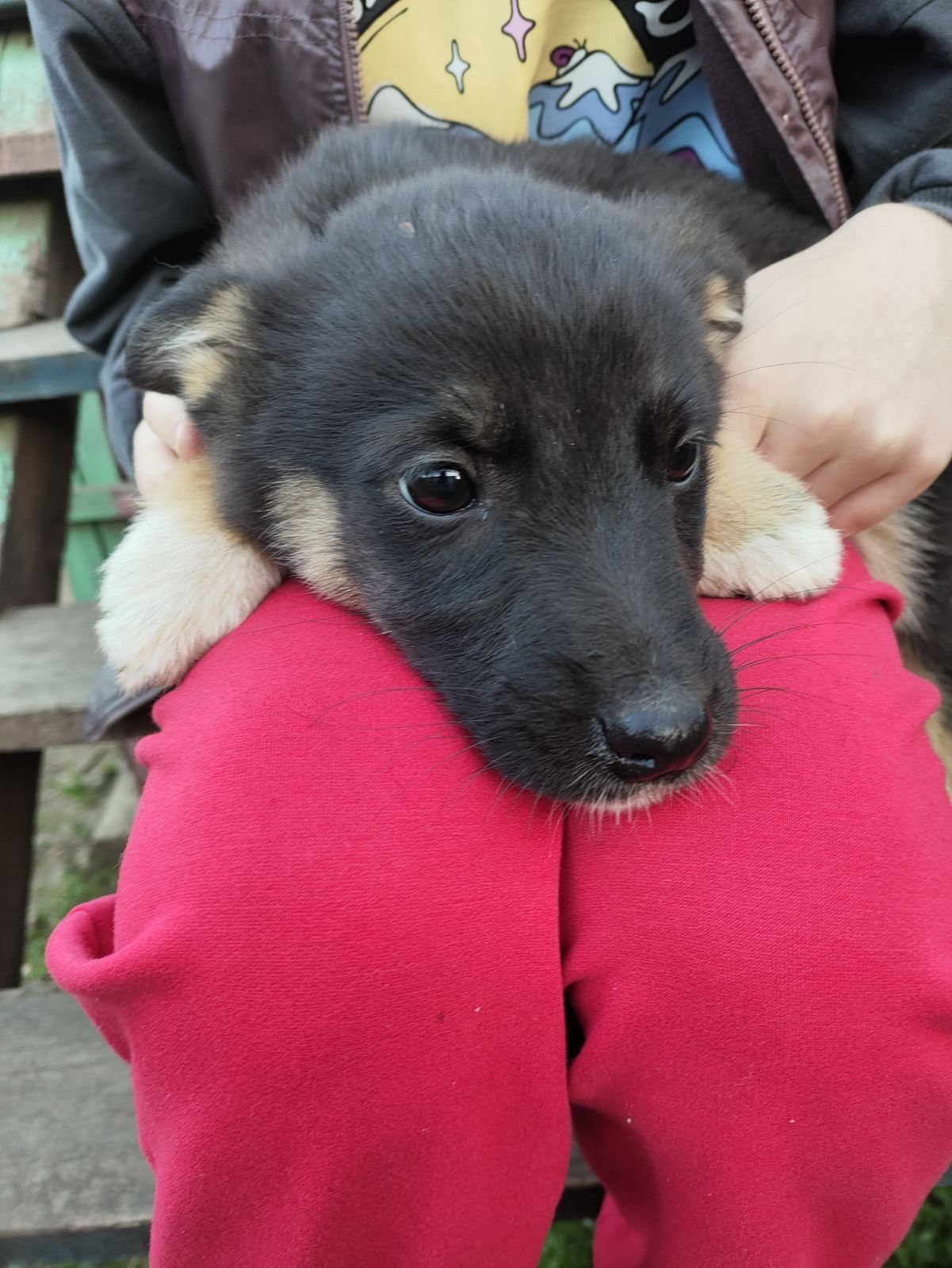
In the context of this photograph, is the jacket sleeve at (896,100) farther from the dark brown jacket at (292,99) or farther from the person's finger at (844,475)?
the person's finger at (844,475)

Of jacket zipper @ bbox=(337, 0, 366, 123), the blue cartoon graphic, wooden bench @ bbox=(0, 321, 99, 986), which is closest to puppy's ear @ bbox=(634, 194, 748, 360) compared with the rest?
the blue cartoon graphic

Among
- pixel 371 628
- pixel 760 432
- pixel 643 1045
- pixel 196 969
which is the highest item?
pixel 760 432

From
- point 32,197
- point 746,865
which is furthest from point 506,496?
point 32,197

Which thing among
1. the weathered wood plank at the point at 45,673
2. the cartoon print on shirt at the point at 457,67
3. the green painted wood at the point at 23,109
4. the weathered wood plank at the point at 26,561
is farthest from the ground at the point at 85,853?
the cartoon print on shirt at the point at 457,67

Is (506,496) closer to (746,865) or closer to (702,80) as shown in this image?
(746,865)

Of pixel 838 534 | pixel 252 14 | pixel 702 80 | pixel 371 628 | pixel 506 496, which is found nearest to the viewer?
pixel 506 496

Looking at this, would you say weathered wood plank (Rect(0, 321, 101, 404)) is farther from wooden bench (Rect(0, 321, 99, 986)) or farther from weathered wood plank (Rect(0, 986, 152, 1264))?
weathered wood plank (Rect(0, 986, 152, 1264))

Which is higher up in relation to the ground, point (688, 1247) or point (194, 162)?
point (194, 162)
